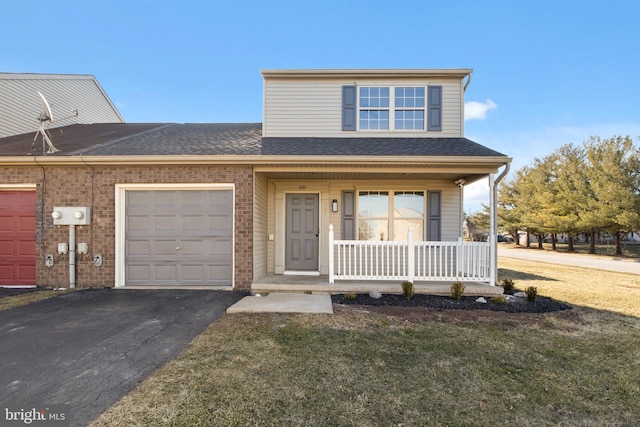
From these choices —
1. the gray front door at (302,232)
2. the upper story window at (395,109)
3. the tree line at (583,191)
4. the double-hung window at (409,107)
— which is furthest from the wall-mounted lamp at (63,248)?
the tree line at (583,191)

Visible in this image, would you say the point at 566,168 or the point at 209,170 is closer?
the point at 209,170

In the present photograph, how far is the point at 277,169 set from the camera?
21.9 ft

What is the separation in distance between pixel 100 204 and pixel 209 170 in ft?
7.91

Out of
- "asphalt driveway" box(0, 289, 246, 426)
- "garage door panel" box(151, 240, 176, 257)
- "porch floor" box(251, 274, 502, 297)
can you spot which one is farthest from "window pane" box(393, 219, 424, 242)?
"garage door panel" box(151, 240, 176, 257)

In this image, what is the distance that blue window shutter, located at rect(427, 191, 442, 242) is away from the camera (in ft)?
26.2

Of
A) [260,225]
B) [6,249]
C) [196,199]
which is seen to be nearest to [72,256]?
[6,249]

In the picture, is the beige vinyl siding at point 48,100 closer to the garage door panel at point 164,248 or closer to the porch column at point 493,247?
the garage door panel at point 164,248

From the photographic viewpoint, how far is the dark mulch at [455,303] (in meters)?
5.48

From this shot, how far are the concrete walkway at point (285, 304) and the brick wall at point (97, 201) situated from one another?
3.23 feet

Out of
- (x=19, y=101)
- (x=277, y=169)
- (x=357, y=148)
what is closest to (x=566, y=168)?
(x=357, y=148)

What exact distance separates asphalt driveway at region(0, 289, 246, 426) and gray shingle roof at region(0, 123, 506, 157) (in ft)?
9.81

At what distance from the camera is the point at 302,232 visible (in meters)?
8.23

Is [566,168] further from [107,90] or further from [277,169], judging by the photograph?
[107,90]

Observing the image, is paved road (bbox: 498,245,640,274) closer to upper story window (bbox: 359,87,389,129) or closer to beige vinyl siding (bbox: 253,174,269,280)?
upper story window (bbox: 359,87,389,129)
